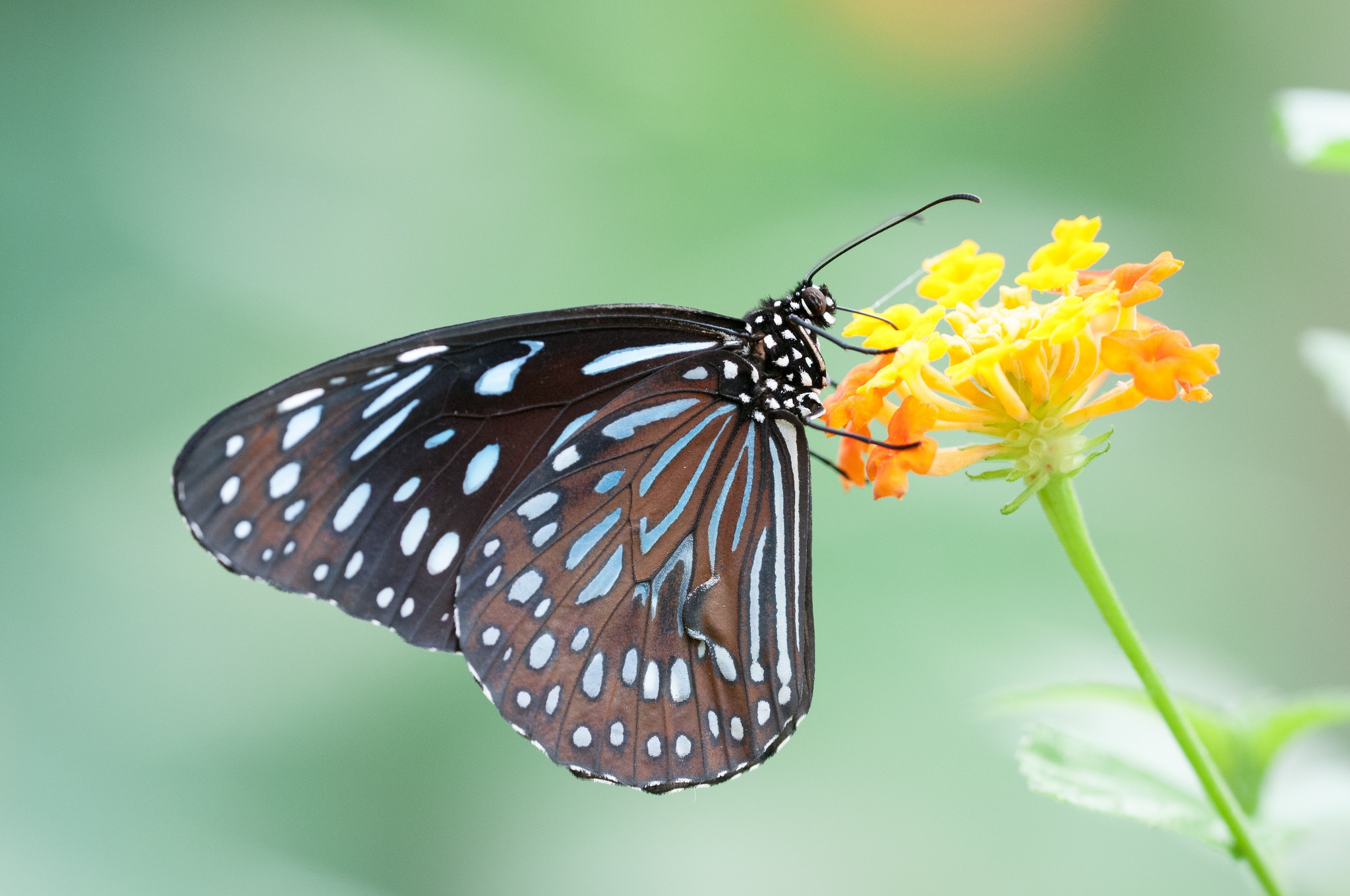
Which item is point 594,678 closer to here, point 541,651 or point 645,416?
point 541,651

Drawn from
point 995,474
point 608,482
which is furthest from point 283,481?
point 995,474

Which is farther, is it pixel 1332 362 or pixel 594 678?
pixel 594 678

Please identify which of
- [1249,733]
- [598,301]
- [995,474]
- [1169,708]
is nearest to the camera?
[1169,708]

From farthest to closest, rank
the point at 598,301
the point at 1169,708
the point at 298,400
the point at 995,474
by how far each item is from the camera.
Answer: the point at 598,301 < the point at 298,400 < the point at 995,474 < the point at 1169,708

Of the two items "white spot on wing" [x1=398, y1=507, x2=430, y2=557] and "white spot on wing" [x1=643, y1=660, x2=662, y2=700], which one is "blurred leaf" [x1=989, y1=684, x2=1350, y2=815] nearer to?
"white spot on wing" [x1=643, y1=660, x2=662, y2=700]

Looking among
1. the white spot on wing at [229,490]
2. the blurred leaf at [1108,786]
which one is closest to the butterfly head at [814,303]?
the blurred leaf at [1108,786]

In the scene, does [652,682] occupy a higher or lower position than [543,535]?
lower

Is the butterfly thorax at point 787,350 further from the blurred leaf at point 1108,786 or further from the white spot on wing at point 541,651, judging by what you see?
the blurred leaf at point 1108,786
